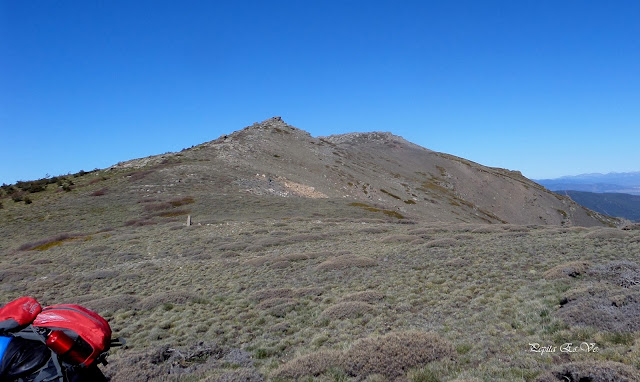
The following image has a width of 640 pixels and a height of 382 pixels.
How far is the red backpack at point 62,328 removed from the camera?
4.68 metres

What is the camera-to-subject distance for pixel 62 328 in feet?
16.9

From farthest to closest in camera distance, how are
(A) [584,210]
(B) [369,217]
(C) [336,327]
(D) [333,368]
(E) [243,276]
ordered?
(A) [584,210]
(B) [369,217]
(E) [243,276]
(C) [336,327]
(D) [333,368]

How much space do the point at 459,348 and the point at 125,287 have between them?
18.5m

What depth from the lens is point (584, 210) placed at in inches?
4525

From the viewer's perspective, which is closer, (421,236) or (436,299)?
(436,299)

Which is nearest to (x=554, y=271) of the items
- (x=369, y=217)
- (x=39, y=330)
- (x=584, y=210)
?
(x=39, y=330)

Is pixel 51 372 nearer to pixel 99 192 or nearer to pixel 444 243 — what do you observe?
pixel 444 243

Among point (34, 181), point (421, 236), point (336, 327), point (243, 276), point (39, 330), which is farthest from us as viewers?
point (34, 181)

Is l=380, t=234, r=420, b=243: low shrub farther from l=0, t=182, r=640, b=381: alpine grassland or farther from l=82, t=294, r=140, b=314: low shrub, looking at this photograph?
l=82, t=294, r=140, b=314: low shrub

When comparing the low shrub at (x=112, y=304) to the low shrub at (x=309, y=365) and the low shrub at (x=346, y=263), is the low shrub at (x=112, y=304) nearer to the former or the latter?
the low shrub at (x=346, y=263)

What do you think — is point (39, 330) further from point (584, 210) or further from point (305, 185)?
point (584, 210)

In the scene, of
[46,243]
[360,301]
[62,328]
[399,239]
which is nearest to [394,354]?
[360,301]

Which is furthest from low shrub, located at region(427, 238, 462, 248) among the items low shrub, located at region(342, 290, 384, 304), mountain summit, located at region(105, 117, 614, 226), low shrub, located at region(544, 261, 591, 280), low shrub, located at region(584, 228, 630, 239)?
mountain summit, located at region(105, 117, 614, 226)

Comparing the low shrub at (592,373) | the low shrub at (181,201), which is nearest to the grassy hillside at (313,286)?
the low shrub at (592,373)
